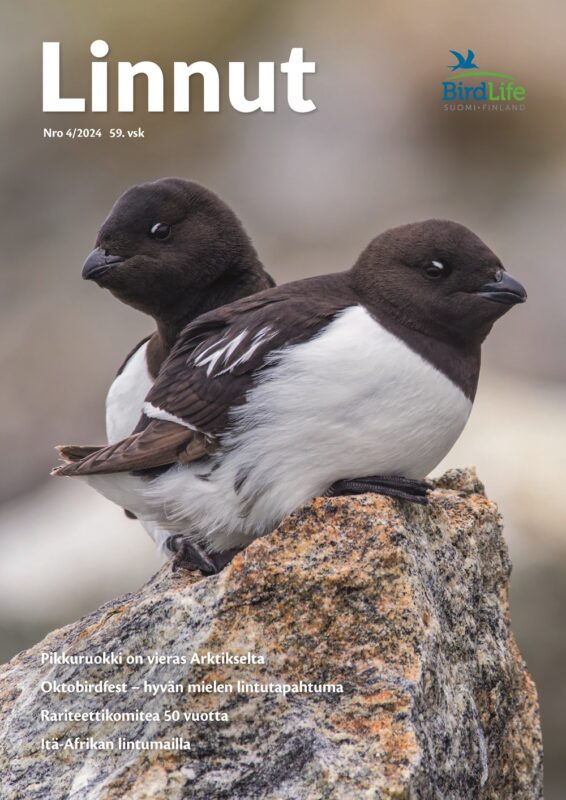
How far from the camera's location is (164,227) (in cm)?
662

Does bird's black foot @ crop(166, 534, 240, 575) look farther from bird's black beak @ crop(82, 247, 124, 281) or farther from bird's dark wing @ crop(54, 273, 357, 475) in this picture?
bird's black beak @ crop(82, 247, 124, 281)

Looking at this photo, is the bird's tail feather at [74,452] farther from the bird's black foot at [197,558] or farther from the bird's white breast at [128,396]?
the bird's white breast at [128,396]

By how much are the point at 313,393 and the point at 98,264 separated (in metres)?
1.56

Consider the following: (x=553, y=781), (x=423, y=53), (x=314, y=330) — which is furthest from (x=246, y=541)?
(x=423, y=53)

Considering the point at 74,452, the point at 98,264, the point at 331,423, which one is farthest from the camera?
the point at 98,264

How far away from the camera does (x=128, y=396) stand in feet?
24.2

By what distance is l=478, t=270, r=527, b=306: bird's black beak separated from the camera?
560 centimetres

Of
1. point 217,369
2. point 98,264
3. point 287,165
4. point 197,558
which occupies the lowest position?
point 197,558

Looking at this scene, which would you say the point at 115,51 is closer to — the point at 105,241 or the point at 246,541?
the point at 105,241

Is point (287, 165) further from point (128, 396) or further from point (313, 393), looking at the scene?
point (313, 393)

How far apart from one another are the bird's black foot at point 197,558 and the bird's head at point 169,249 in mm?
1303

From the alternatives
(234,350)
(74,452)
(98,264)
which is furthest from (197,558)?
(98,264)

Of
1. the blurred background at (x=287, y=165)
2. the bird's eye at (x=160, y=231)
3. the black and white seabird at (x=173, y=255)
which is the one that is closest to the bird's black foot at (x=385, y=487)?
the black and white seabird at (x=173, y=255)

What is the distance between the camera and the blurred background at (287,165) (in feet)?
43.9
